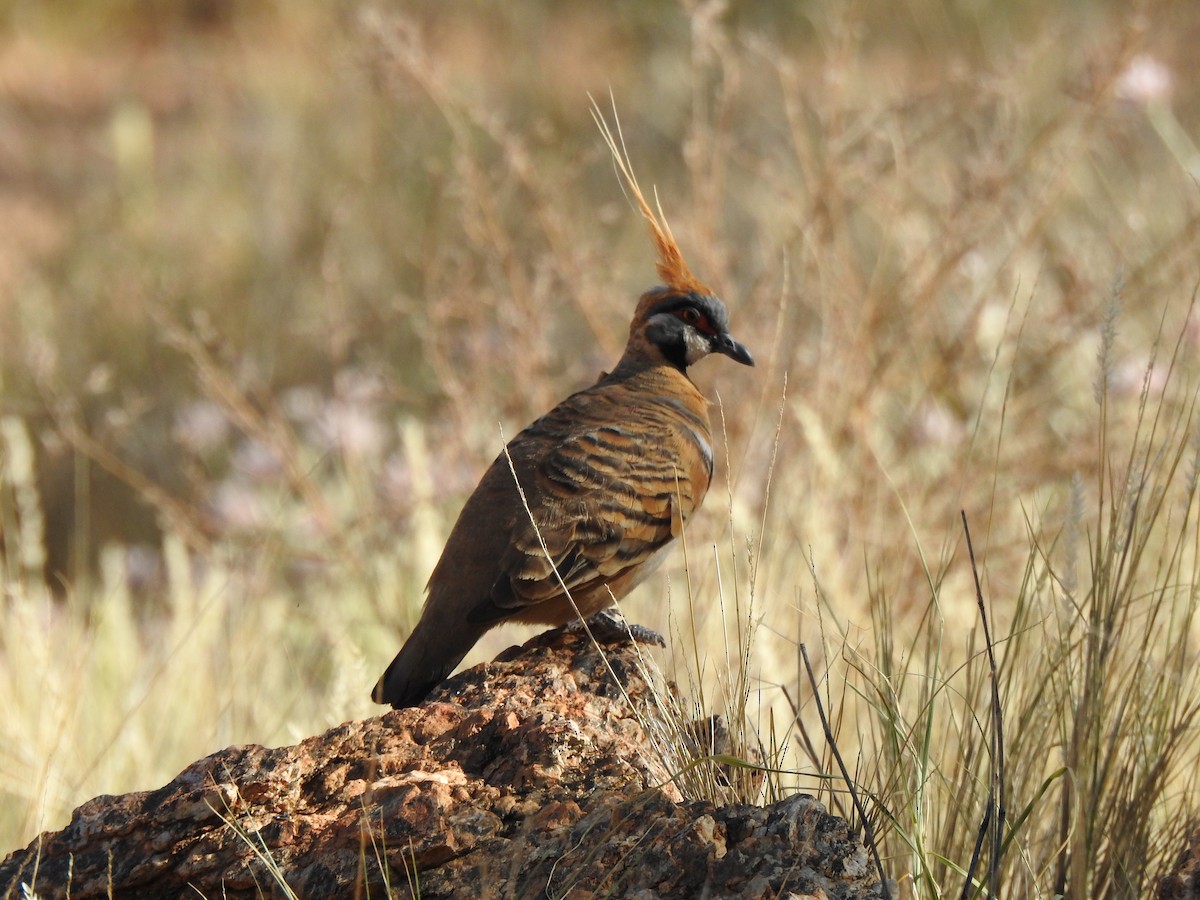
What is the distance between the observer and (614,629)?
12.2 feet

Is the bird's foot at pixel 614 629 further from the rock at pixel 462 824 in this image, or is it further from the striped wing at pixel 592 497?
the rock at pixel 462 824

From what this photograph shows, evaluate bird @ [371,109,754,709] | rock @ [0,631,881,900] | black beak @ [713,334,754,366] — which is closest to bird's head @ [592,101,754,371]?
black beak @ [713,334,754,366]

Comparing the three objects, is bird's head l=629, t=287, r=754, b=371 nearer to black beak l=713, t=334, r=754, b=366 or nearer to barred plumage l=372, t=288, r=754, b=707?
black beak l=713, t=334, r=754, b=366

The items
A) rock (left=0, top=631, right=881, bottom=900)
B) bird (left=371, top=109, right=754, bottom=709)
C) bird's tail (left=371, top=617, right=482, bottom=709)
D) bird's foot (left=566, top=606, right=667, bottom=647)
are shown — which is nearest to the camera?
rock (left=0, top=631, right=881, bottom=900)

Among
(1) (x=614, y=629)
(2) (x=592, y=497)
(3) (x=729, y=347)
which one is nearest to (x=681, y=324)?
(3) (x=729, y=347)

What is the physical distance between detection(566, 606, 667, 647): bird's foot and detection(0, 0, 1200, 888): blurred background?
10.0 inches

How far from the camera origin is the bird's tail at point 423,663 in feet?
11.3

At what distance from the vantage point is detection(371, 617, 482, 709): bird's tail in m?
3.43

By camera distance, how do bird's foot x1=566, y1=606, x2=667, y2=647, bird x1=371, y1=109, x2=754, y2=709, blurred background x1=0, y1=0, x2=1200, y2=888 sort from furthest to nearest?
blurred background x1=0, y1=0, x2=1200, y2=888, bird's foot x1=566, y1=606, x2=667, y2=647, bird x1=371, y1=109, x2=754, y2=709

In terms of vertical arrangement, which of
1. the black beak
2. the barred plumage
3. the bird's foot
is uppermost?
the black beak

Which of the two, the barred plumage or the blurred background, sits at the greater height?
the blurred background

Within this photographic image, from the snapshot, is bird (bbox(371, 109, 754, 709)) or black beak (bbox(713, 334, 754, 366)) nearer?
bird (bbox(371, 109, 754, 709))

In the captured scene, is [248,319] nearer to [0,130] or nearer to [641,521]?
[0,130]

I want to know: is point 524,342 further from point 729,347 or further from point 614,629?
point 614,629
